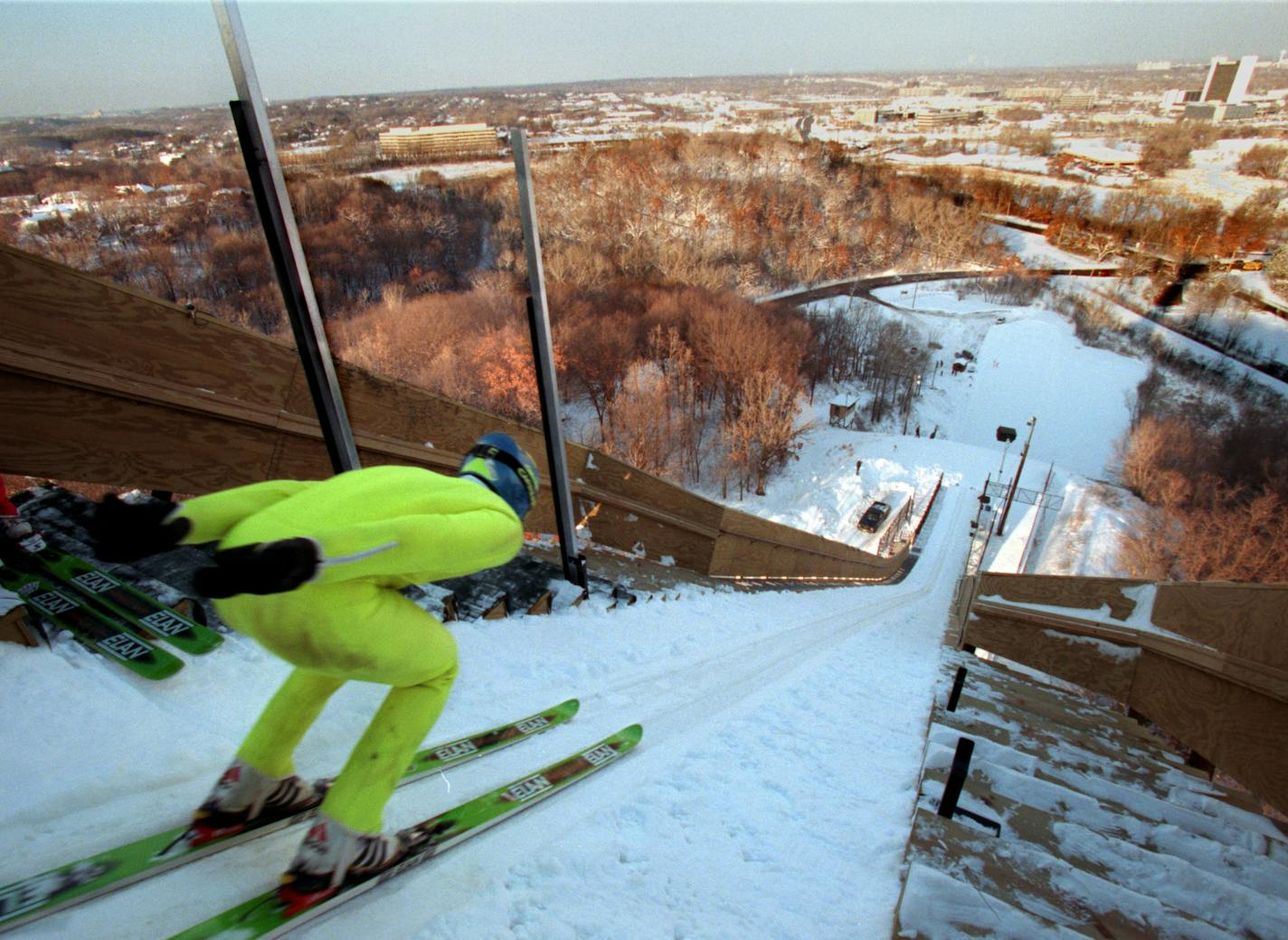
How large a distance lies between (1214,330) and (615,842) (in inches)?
2607

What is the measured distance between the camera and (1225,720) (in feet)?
10.9

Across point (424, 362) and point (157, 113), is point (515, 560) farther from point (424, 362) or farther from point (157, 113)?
point (157, 113)

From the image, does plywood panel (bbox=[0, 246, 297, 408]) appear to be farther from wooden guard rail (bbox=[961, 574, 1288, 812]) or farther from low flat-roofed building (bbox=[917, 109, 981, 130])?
low flat-roofed building (bbox=[917, 109, 981, 130])

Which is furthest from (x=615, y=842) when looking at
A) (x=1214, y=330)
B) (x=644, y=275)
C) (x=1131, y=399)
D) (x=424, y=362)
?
(x=1214, y=330)

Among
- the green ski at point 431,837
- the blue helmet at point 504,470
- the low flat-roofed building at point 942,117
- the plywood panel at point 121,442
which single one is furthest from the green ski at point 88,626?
the low flat-roofed building at point 942,117

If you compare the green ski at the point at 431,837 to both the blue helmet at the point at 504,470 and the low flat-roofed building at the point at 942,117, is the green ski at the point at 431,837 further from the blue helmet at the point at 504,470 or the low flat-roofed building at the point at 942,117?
the low flat-roofed building at the point at 942,117

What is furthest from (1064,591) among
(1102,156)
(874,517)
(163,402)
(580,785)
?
(1102,156)

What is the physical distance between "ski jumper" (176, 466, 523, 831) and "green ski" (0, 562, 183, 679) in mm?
922

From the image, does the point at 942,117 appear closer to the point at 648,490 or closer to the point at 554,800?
the point at 648,490

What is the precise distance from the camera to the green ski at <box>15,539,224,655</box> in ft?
8.17

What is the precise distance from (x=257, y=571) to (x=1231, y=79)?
123910 millimetres

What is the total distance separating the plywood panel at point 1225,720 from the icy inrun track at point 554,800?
1600mm

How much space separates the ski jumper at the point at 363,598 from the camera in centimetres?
142

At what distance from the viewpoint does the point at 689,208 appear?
2822cm
